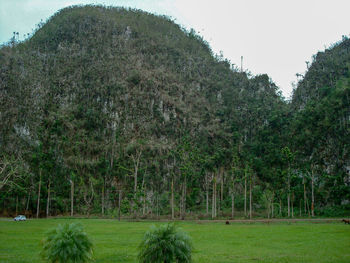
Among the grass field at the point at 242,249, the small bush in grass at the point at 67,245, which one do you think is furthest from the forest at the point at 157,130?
the small bush in grass at the point at 67,245

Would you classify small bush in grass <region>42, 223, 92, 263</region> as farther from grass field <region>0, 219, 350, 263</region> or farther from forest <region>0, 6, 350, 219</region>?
forest <region>0, 6, 350, 219</region>

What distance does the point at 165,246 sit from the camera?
13.1m

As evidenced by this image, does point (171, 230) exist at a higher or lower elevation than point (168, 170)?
lower

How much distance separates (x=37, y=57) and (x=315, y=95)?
8972cm

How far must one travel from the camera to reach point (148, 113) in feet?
360

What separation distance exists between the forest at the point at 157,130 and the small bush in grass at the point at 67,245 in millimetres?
52138

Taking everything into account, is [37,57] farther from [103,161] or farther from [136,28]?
[103,161]

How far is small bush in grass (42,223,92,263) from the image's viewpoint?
1334 centimetres

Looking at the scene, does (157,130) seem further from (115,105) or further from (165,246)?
(165,246)

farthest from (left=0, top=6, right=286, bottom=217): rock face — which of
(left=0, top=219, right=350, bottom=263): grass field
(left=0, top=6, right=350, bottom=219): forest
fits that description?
(left=0, top=219, right=350, bottom=263): grass field

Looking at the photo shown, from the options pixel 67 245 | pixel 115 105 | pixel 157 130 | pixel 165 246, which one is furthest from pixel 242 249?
pixel 115 105

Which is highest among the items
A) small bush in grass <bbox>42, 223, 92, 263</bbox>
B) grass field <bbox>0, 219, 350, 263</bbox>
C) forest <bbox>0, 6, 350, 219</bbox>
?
forest <bbox>0, 6, 350, 219</bbox>

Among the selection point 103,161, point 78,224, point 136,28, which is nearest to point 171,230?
point 78,224

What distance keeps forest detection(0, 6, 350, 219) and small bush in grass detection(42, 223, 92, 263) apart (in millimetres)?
52138
